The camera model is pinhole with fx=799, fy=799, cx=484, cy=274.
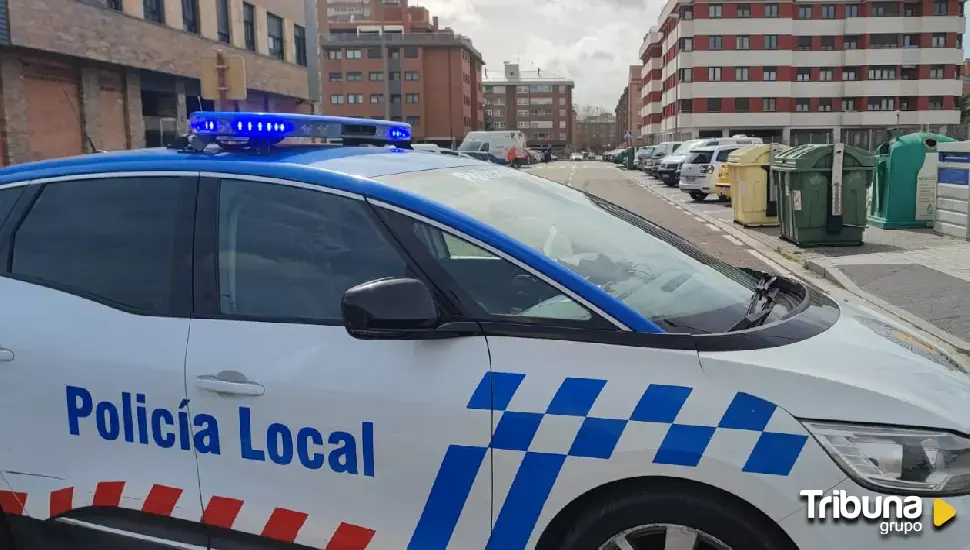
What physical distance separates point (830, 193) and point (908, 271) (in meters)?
2.59

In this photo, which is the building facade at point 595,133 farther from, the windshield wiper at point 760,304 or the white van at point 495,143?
the windshield wiper at point 760,304

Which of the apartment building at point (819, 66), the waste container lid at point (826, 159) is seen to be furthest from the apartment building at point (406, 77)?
the waste container lid at point (826, 159)

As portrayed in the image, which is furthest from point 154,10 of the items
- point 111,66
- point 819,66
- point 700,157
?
point 819,66

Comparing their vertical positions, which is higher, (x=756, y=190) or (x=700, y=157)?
(x=700, y=157)

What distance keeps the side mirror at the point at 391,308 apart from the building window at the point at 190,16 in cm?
2782

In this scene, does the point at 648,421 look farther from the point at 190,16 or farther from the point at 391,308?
the point at 190,16

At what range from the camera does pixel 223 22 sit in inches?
1156

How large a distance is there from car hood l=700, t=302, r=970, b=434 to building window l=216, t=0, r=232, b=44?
30.0 metres

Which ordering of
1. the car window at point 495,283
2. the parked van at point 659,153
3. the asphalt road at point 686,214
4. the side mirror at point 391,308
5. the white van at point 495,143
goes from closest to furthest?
the side mirror at point 391,308 → the car window at point 495,283 → the asphalt road at point 686,214 → the parked van at point 659,153 → the white van at point 495,143

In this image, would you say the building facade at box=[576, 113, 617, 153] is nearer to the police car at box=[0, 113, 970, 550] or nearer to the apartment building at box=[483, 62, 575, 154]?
the apartment building at box=[483, 62, 575, 154]

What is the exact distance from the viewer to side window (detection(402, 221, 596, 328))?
2293 mm

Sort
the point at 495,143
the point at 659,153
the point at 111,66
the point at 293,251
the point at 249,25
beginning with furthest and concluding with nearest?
the point at 495,143
the point at 659,153
the point at 249,25
the point at 111,66
the point at 293,251

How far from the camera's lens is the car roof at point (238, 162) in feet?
8.68

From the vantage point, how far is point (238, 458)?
2381 mm
